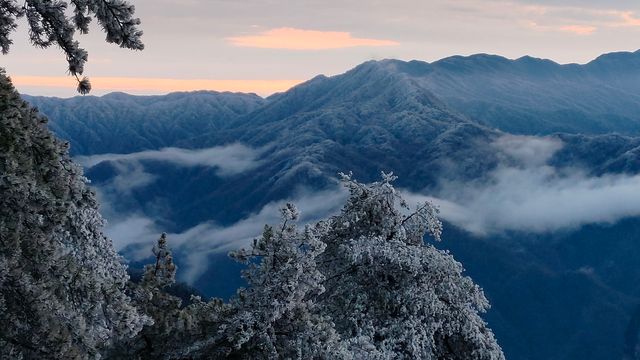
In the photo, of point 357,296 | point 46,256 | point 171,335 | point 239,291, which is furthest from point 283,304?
point 357,296

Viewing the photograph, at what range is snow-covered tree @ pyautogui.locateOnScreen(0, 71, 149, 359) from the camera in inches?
403

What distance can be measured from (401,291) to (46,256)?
11.3m

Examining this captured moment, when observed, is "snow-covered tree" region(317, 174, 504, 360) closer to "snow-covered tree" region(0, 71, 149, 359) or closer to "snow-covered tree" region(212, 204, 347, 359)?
"snow-covered tree" region(212, 204, 347, 359)

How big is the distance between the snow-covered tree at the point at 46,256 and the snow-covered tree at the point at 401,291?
27.2 feet

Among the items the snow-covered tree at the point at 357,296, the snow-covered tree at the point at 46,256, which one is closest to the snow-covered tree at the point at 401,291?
the snow-covered tree at the point at 357,296

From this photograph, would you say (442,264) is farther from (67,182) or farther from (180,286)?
(180,286)

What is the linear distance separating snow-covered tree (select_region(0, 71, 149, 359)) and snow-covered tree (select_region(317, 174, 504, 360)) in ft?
27.2

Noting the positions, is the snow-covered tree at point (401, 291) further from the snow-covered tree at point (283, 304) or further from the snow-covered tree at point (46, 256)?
the snow-covered tree at point (46, 256)

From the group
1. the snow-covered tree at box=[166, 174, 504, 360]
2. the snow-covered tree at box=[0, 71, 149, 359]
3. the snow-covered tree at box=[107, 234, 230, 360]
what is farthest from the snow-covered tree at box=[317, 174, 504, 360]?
the snow-covered tree at box=[0, 71, 149, 359]

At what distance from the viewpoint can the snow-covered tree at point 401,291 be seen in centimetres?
1939

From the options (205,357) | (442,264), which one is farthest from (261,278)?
(442,264)

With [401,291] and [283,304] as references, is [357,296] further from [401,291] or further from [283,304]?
[283,304]

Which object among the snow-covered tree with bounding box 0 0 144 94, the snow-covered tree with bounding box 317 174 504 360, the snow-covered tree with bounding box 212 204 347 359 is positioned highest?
the snow-covered tree with bounding box 0 0 144 94

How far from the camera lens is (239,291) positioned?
14.2 metres
